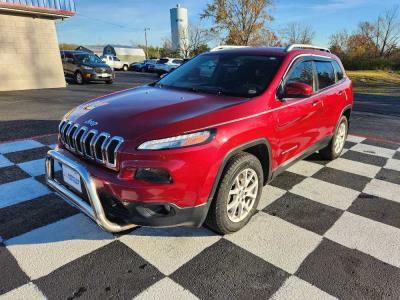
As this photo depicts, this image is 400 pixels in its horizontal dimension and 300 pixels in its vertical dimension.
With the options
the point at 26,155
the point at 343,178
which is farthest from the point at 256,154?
the point at 26,155

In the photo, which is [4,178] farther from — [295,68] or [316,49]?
[316,49]

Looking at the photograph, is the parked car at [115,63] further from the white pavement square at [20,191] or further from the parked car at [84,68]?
the white pavement square at [20,191]

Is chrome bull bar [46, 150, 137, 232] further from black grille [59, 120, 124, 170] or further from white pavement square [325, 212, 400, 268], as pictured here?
white pavement square [325, 212, 400, 268]

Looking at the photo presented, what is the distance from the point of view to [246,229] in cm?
294

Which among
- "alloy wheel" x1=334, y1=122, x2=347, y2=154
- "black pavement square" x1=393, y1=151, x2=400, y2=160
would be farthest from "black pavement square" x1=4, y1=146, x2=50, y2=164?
"black pavement square" x1=393, y1=151, x2=400, y2=160

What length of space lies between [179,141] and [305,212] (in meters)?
1.75

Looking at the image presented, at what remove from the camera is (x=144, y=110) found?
264cm

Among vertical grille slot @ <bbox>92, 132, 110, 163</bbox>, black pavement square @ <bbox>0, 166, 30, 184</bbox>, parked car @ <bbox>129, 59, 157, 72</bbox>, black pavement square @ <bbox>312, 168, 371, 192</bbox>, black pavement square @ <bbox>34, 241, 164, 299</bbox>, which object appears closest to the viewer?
black pavement square @ <bbox>34, 241, 164, 299</bbox>

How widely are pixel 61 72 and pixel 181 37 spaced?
43.9 m

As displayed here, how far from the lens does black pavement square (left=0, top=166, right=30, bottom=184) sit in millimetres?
3812

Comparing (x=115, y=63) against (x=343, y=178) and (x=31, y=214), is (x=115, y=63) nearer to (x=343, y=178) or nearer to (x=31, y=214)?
(x=343, y=178)

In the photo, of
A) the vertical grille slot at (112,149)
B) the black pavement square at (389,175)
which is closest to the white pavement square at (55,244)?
the vertical grille slot at (112,149)

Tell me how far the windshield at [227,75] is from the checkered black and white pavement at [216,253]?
4.18ft

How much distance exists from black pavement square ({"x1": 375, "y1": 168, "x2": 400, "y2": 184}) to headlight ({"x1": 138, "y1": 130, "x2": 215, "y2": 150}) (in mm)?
3062
